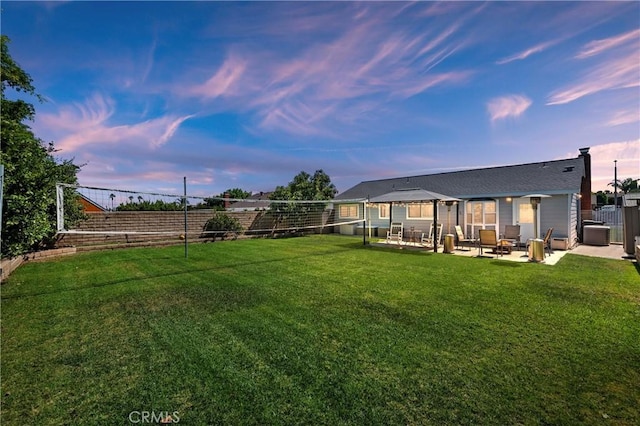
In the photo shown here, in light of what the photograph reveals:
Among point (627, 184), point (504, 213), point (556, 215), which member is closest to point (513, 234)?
point (504, 213)

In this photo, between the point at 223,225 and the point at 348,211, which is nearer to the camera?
the point at 223,225

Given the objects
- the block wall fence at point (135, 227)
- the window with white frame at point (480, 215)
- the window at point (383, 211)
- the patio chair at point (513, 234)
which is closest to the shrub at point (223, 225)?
the block wall fence at point (135, 227)

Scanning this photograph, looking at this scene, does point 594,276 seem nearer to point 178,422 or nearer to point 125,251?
point 178,422

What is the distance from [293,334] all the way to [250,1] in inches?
401

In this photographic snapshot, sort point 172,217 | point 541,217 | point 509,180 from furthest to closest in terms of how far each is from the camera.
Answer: point 509,180 → point 172,217 → point 541,217

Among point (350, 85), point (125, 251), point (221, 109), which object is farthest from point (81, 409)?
point (221, 109)

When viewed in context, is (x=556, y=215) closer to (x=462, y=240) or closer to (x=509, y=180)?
(x=509, y=180)

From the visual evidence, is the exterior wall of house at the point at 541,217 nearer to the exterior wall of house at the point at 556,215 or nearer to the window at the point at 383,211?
the exterior wall of house at the point at 556,215

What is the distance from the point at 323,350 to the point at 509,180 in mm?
16318

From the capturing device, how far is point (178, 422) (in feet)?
7.15

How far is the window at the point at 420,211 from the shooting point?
54.0 ft

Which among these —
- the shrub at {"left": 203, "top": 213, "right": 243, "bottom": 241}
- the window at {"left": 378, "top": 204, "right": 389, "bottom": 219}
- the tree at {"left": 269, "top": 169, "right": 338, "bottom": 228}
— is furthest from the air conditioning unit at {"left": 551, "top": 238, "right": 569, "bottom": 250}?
the shrub at {"left": 203, "top": 213, "right": 243, "bottom": 241}

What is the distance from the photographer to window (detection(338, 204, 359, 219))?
20969 mm

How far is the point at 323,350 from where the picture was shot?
332cm
